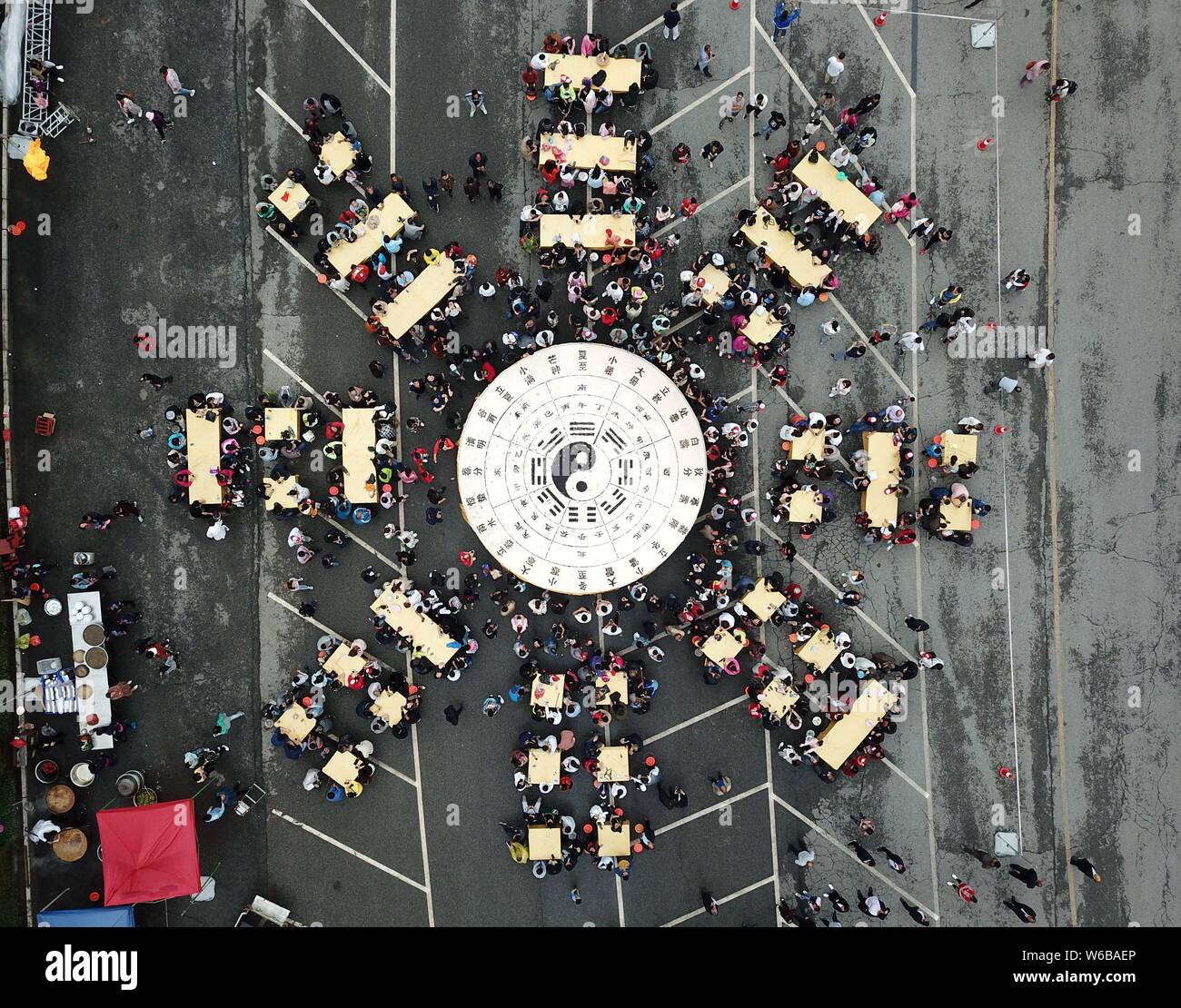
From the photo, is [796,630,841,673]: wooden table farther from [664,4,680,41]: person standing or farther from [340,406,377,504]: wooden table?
[664,4,680,41]: person standing

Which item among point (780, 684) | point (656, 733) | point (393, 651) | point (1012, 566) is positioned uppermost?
point (1012, 566)

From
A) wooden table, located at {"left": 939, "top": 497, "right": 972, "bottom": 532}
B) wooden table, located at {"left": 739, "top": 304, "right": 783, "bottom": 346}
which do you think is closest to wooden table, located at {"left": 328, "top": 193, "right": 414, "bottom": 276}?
wooden table, located at {"left": 739, "top": 304, "right": 783, "bottom": 346}

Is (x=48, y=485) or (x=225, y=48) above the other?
(x=225, y=48)

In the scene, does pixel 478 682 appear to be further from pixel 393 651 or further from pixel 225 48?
pixel 225 48

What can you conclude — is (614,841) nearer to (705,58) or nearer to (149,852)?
(149,852)

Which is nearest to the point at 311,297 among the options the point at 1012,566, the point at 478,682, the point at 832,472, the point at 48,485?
the point at 48,485
